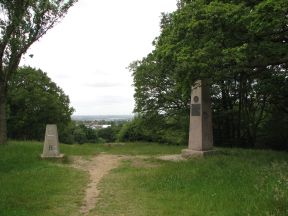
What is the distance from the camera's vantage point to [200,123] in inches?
683

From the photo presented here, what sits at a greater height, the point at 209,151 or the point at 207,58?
the point at 207,58

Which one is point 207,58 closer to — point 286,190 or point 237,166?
point 237,166

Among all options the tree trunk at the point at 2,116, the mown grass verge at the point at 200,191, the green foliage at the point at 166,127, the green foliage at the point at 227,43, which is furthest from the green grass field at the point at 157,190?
the green foliage at the point at 166,127

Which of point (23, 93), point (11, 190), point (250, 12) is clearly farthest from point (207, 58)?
point (23, 93)

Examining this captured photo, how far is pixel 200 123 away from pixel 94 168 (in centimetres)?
495

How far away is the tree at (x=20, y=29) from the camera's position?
19.4m

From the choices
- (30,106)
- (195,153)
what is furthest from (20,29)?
(30,106)

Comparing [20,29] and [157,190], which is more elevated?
[20,29]

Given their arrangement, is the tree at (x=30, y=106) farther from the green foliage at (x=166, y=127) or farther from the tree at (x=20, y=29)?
the tree at (x=20, y=29)

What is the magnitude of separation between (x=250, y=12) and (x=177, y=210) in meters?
Result: 6.27

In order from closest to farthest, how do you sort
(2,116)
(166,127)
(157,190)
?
(157,190) < (2,116) < (166,127)

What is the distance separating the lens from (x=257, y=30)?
1106cm

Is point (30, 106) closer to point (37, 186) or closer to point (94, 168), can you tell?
point (94, 168)

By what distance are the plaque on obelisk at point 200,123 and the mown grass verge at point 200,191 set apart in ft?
11.2
